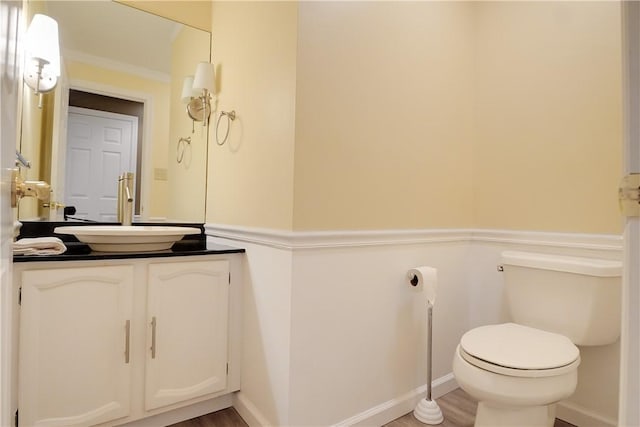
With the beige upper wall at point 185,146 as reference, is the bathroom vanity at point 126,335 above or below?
below

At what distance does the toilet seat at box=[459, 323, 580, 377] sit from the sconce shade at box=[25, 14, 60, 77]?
2.17 m

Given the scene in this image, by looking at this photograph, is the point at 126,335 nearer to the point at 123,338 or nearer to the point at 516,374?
the point at 123,338

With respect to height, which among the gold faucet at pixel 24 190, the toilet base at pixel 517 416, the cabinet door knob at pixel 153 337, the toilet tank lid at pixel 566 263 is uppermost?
the gold faucet at pixel 24 190

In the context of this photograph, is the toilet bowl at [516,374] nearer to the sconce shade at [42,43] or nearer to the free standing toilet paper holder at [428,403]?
the free standing toilet paper holder at [428,403]

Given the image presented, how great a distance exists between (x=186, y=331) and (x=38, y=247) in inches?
25.7

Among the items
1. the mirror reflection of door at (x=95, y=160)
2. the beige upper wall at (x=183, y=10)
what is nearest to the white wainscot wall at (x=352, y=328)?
the mirror reflection of door at (x=95, y=160)

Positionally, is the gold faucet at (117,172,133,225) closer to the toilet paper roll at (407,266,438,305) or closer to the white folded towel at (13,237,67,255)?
the white folded towel at (13,237,67,255)

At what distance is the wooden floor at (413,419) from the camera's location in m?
1.63

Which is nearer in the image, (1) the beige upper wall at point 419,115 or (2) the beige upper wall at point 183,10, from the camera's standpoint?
(1) the beige upper wall at point 419,115

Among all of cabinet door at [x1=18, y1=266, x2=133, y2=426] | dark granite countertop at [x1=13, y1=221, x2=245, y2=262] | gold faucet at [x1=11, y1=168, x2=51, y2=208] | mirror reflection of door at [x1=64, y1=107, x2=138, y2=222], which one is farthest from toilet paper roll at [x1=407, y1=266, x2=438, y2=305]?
mirror reflection of door at [x1=64, y1=107, x2=138, y2=222]

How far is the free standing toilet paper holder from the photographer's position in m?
1.65

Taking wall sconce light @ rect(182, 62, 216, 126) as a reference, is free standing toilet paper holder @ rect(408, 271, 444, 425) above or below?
below

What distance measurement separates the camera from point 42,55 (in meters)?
1.60

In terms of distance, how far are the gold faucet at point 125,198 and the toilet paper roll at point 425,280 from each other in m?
Answer: 1.40
